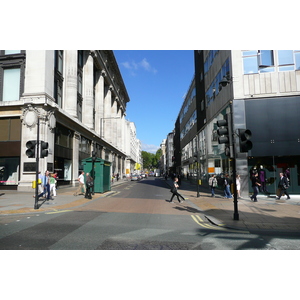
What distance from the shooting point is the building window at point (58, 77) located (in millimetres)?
24883

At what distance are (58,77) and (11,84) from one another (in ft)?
16.0

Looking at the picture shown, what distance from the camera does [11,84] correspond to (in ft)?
72.0

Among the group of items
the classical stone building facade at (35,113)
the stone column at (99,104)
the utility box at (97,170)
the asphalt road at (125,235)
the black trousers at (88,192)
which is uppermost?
the stone column at (99,104)

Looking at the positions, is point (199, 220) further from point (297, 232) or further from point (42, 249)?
point (42, 249)

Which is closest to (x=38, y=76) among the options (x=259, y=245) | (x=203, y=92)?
(x=203, y=92)

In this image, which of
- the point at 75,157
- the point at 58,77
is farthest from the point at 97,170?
the point at 58,77

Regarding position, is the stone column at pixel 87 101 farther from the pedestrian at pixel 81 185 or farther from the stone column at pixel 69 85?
the pedestrian at pixel 81 185

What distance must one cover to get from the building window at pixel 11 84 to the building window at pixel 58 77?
3756mm

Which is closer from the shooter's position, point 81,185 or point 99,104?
point 81,185

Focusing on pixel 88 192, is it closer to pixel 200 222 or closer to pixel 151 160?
pixel 200 222

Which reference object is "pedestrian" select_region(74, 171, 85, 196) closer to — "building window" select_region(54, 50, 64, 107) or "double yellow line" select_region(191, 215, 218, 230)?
"double yellow line" select_region(191, 215, 218, 230)

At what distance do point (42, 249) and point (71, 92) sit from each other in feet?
79.8

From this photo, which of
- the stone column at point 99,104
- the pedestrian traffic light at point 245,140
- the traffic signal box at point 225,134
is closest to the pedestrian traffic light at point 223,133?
the traffic signal box at point 225,134

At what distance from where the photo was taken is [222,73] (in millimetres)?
20250
